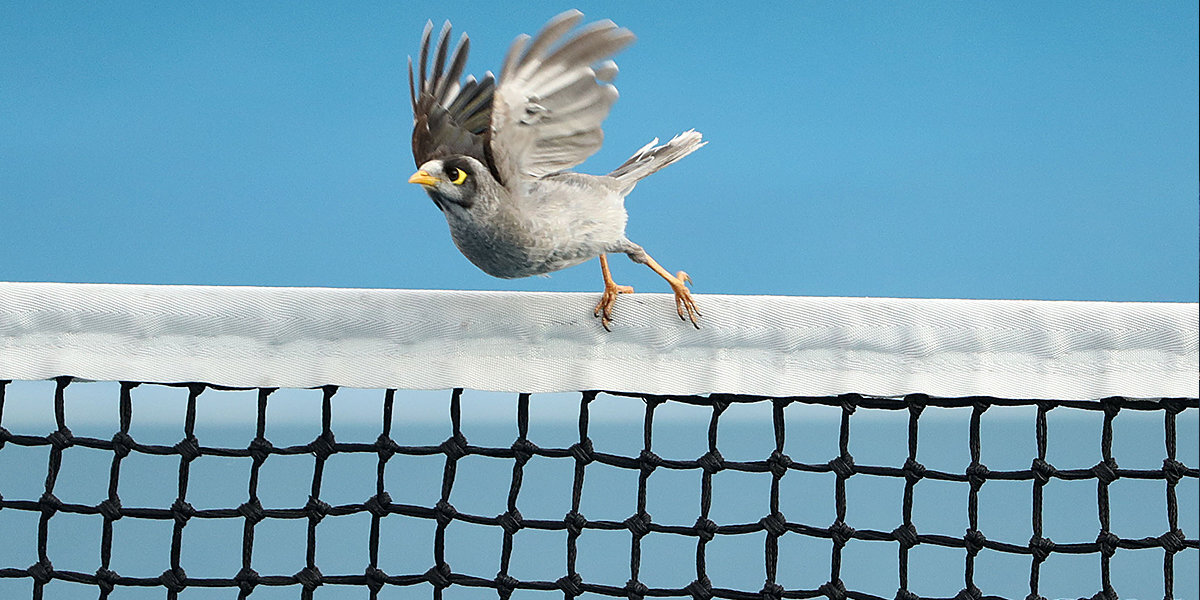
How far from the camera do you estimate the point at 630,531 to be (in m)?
1.07

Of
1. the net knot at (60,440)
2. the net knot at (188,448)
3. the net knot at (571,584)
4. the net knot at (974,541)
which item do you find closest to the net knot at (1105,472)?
the net knot at (974,541)

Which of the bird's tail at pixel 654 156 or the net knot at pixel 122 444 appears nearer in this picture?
the net knot at pixel 122 444

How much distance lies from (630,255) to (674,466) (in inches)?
11.5

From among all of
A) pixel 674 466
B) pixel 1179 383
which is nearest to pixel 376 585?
pixel 674 466

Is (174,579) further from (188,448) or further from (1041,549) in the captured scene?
(1041,549)

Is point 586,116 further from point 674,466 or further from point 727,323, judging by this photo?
point 674,466

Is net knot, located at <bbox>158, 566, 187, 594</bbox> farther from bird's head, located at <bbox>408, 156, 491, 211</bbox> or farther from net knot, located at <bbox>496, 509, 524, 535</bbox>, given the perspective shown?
bird's head, located at <bbox>408, 156, 491, 211</bbox>

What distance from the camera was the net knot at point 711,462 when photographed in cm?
107

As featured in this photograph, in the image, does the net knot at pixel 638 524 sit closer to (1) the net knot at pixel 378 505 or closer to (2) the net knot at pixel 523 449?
(2) the net knot at pixel 523 449

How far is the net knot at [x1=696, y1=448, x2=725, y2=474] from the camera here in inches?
42.0

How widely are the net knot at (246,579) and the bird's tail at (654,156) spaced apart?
0.67 metres

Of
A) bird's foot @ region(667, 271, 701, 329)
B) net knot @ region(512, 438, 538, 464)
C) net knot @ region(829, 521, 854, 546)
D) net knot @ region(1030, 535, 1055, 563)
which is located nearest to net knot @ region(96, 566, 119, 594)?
net knot @ region(512, 438, 538, 464)

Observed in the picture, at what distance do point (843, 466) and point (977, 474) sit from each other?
154 millimetres

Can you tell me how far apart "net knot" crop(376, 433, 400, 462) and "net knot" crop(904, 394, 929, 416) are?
0.57m
